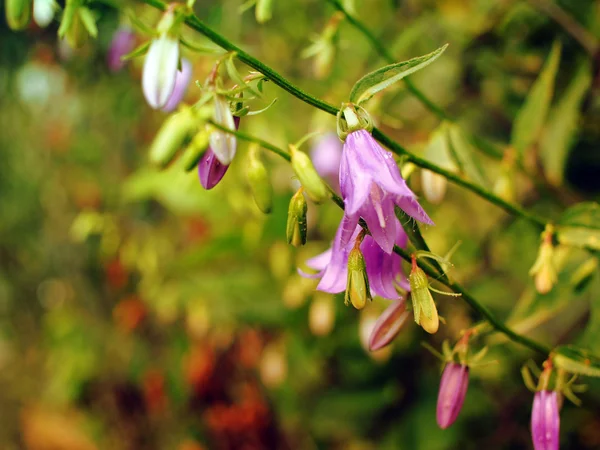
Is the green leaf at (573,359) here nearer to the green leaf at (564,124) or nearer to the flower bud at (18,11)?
the green leaf at (564,124)

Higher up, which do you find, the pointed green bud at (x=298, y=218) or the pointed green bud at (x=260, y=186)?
the pointed green bud at (x=260, y=186)

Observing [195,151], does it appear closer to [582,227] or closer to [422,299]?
[422,299]

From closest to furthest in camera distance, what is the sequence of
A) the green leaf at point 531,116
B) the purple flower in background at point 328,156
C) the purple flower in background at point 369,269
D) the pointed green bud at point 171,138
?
the pointed green bud at point 171,138
the purple flower in background at point 369,269
the green leaf at point 531,116
the purple flower in background at point 328,156

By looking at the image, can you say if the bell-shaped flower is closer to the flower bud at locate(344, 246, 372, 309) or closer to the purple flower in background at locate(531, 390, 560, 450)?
the flower bud at locate(344, 246, 372, 309)

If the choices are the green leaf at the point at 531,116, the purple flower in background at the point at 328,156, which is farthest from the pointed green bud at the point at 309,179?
the purple flower in background at the point at 328,156

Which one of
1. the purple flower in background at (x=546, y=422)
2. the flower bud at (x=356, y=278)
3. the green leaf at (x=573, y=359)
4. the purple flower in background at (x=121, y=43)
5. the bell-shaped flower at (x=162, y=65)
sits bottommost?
the purple flower in background at (x=546, y=422)

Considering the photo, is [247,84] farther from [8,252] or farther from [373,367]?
[8,252]

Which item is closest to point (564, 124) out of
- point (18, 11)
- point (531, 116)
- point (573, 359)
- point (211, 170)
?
point (531, 116)
